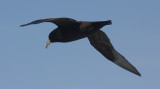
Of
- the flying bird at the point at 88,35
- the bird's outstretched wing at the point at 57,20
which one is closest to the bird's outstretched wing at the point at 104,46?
the flying bird at the point at 88,35

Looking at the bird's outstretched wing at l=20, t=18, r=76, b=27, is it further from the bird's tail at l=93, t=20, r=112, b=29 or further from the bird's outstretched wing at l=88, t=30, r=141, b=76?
the bird's outstretched wing at l=88, t=30, r=141, b=76

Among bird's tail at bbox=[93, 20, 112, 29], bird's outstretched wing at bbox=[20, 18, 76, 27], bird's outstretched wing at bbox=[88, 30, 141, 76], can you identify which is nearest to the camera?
bird's outstretched wing at bbox=[20, 18, 76, 27]

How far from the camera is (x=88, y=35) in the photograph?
12.7 m

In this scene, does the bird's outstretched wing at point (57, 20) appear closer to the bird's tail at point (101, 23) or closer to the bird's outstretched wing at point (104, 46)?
the bird's tail at point (101, 23)

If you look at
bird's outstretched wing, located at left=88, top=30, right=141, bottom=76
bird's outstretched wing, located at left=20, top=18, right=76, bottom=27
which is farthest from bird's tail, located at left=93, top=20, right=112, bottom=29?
bird's outstretched wing, located at left=88, top=30, right=141, bottom=76

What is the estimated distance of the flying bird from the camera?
1187 centimetres

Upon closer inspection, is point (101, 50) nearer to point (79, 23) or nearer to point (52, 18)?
point (79, 23)

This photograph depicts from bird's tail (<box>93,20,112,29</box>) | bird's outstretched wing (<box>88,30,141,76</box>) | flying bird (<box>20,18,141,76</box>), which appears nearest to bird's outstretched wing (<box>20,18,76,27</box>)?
flying bird (<box>20,18,141,76</box>)

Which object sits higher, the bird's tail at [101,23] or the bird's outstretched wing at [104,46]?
the bird's tail at [101,23]

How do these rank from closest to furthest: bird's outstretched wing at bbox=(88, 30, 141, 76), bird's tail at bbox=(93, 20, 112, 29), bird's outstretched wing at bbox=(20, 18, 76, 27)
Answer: bird's outstretched wing at bbox=(20, 18, 76, 27)
bird's tail at bbox=(93, 20, 112, 29)
bird's outstretched wing at bbox=(88, 30, 141, 76)

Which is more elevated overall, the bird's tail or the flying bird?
the bird's tail

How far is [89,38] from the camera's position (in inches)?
576

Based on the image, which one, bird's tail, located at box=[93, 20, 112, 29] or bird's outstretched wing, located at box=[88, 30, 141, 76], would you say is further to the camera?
bird's outstretched wing, located at box=[88, 30, 141, 76]

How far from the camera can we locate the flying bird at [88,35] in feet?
38.9
